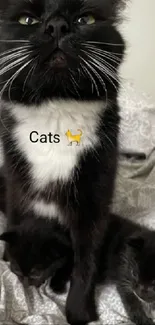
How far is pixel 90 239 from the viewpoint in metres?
0.95

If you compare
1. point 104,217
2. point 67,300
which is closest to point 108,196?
point 104,217

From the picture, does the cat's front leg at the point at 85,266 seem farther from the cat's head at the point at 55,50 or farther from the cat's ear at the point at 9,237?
the cat's head at the point at 55,50

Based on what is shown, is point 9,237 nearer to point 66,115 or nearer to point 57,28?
point 66,115

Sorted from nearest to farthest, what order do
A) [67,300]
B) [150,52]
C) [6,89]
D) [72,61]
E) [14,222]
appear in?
[72,61] → [6,89] → [67,300] → [14,222] → [150,52]

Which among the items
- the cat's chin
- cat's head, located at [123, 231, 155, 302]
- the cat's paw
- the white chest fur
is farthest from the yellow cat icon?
the cat's paw

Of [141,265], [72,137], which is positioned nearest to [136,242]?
[141,265]

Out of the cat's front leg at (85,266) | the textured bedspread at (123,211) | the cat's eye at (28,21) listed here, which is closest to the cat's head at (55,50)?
the cat's eye at (28,21)

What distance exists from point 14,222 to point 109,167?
325 mm

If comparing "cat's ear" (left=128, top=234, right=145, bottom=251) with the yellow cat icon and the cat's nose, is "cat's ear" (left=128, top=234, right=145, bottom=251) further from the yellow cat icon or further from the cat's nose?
the cat's nose

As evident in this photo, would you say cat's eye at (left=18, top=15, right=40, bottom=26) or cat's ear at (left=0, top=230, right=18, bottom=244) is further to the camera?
cat's ear at (left=0, top=230, right=18, bottom=244)

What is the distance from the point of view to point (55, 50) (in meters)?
0.73

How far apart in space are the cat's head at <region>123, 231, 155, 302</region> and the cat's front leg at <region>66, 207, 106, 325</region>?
78 millimetres

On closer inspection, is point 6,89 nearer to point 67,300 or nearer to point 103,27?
point 103,27

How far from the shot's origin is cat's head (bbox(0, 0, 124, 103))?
74cm
